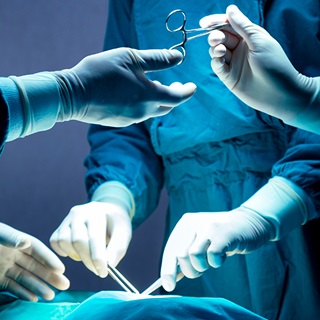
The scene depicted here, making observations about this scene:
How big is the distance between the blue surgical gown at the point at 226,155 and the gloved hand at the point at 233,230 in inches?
2.8

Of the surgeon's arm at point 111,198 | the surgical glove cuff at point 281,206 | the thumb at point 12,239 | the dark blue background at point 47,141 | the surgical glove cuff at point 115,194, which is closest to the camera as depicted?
the thumb at point 12,239

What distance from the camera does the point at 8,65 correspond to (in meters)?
2.91

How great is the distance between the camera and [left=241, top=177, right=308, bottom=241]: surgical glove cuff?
198cm

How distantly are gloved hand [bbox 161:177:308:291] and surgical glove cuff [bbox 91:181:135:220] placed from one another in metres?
0.33

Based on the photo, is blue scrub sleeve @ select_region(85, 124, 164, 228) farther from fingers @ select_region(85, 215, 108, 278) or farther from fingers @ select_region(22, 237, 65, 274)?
fingers @ select_region(22, 237, 65, 274)

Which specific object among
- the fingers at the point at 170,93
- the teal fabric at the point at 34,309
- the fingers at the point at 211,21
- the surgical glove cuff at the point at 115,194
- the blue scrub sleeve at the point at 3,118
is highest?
the fingers at the point at 211,21

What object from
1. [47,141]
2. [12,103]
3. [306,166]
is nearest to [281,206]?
[306,166]

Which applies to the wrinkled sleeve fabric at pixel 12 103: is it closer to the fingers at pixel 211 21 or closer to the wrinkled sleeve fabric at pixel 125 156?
the fingers at pixel 211 21

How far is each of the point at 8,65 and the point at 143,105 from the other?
4.40ft

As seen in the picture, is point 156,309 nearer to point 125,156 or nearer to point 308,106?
point 308,106

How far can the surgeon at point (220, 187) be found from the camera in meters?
1.98

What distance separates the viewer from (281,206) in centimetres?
198

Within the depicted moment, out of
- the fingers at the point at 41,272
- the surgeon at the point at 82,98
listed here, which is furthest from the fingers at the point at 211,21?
the fingers at the point at 41,272

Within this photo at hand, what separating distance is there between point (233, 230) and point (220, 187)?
0.38 meters
